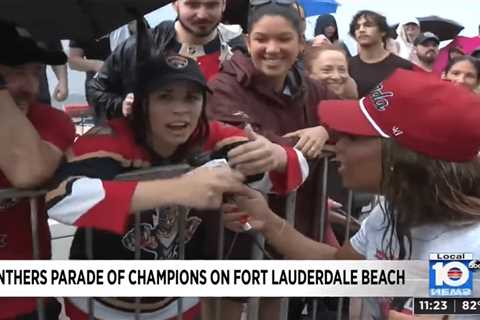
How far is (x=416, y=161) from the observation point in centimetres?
186

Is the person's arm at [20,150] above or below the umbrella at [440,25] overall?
below

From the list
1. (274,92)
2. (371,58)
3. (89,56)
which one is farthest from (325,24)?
(89,56)

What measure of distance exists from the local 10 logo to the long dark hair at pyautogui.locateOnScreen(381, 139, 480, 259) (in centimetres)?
8

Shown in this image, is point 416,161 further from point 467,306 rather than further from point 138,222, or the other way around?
point 138,222

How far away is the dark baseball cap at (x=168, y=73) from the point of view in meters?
2.23

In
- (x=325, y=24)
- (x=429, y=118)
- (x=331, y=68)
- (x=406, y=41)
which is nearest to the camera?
(x=429, y=118)

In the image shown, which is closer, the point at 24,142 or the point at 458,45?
the point at 24,142

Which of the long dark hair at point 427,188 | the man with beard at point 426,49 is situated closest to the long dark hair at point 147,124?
the long dark hair at point 427,188

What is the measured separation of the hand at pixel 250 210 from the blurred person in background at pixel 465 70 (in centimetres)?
240

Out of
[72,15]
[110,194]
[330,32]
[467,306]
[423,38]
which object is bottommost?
[467,306]

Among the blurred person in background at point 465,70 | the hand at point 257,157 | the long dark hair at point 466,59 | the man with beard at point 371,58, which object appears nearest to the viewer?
the hand at point 257,157

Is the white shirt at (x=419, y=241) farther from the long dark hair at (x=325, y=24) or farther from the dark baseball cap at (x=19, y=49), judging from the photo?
the long dark hair at (x=325, y=24)

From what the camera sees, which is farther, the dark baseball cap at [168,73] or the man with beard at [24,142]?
the dark baseball cap at [168,73]

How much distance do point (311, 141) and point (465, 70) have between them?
88.6 inches
